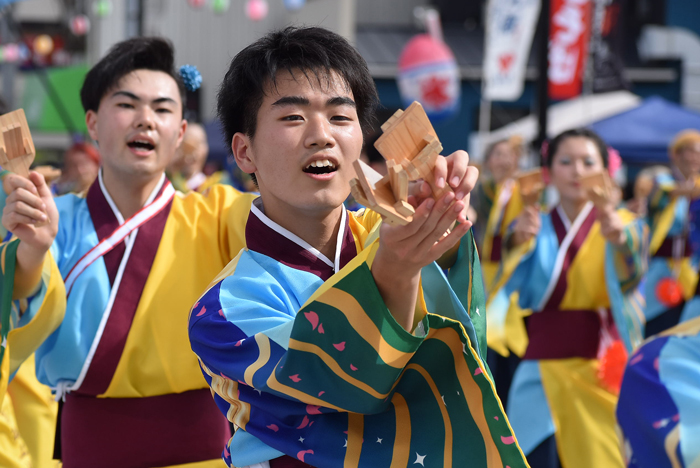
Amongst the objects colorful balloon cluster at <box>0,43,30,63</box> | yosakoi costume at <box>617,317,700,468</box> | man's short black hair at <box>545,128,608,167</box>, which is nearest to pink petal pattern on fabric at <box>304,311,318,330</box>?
yosakoi costume at <box>617,317,700,468</box>

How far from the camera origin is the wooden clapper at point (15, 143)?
1.94 m

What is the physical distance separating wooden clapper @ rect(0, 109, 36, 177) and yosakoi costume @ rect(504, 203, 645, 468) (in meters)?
2.72

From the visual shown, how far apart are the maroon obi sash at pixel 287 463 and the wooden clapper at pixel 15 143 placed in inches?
38.8

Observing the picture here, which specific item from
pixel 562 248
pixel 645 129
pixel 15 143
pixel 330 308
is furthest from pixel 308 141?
pixel 645 129

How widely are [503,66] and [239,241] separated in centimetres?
596

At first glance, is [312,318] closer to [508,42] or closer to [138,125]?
[138,125]

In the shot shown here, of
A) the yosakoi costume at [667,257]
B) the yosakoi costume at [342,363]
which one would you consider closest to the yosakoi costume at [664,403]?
the yosakoi costume at [342,363]

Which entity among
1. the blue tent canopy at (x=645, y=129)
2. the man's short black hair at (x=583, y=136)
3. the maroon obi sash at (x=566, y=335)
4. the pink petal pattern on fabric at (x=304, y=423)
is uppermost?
the pink petal pattern on fabric at (x=304, y=423)

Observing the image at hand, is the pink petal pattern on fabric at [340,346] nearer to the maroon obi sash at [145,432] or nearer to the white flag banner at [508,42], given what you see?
the maroon obi sash at [145,432]

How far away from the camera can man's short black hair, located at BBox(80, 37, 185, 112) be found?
2629 mm

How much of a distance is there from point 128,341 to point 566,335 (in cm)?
241

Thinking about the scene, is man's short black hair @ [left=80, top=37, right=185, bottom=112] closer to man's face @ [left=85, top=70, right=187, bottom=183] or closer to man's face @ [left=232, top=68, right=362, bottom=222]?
man's face @ [left=85, top=70, right=187, bottom=183]

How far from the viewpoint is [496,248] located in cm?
700

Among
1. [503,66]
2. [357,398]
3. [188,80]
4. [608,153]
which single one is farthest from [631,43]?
[357,398]
